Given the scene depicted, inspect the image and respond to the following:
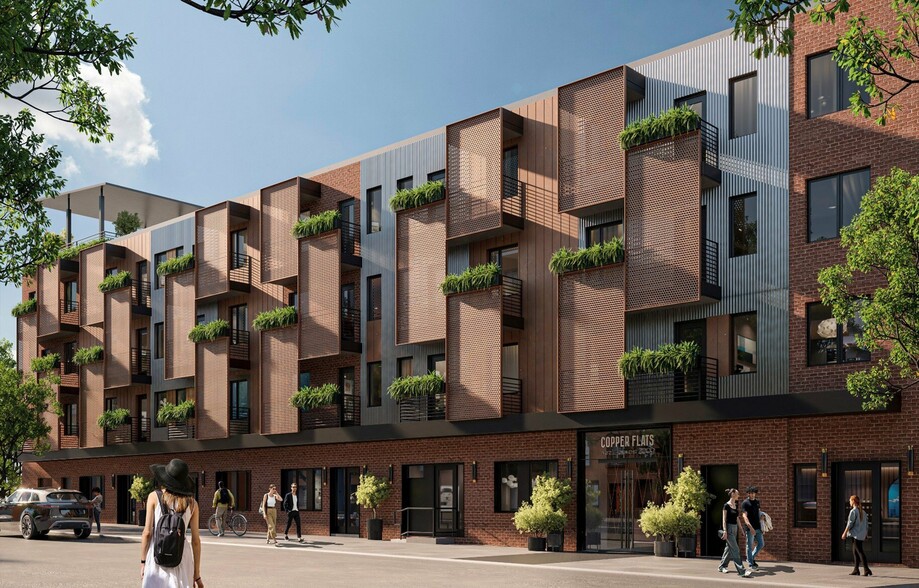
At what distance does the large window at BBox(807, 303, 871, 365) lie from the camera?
2423 centimetres

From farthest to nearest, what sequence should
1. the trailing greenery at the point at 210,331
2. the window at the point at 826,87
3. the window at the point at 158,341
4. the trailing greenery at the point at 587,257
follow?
the window at the point at 158,341
the trailing greenery at the point at 210,331
the trailing greenery at the point at 587,257
the window at the point at 826,87

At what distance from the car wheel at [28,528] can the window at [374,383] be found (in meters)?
11.3

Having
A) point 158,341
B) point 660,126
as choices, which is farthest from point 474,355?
point 158,341

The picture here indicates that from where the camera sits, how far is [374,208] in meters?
37.5

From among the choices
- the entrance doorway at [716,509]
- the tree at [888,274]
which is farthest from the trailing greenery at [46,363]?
the tree at [888,274]

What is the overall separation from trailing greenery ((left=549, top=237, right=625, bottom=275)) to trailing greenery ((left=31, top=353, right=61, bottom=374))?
32.9 metres

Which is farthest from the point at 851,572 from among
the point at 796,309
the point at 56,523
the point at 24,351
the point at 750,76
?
the point at 24,351

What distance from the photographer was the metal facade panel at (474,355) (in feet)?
102

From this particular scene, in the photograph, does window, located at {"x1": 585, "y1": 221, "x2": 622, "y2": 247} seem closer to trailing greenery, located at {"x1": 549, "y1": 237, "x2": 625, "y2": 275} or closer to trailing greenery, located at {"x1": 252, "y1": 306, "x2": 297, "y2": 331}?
trailing greenery, located at {"x1": 549, "y1": 237, "x2": 625, "y2": 275}

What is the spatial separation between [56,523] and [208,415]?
9.91 meters

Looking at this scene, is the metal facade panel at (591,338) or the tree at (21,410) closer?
the metal facade panel at (591,338)

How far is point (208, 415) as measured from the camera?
42156 mm

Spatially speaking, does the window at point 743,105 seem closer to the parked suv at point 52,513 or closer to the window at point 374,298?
the window at point 374,298

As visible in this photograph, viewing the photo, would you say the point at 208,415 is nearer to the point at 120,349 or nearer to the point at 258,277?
the point at 258,277
